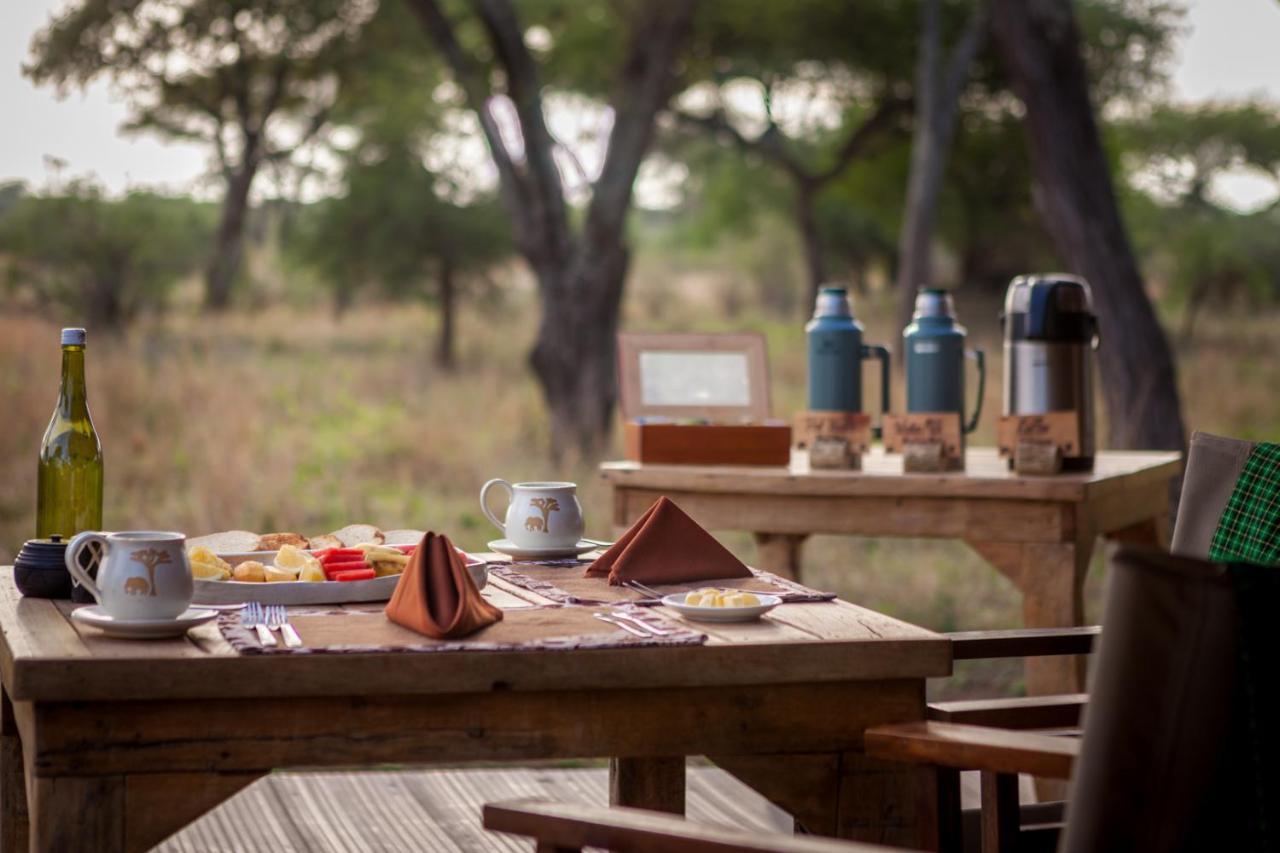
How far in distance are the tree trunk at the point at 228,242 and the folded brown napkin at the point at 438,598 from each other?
36.5ft

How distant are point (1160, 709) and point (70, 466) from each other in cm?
144

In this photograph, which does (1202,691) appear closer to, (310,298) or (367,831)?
(367,831)

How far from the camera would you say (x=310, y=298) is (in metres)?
15.2

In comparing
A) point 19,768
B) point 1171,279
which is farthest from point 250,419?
point 1171,279

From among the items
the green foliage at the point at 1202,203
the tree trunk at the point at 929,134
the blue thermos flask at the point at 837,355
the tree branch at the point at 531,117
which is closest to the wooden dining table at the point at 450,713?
the blue thermos flask at the point at 837,355

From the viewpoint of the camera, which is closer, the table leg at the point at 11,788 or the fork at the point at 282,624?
the fork at the point at 282,624

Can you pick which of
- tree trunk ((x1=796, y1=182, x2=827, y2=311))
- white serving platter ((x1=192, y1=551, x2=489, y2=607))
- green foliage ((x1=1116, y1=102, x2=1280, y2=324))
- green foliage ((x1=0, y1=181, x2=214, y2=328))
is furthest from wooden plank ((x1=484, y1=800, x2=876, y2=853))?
green foliage ((x1=1116, y1=102, x2=1280, y2=324))

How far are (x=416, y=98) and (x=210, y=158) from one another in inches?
82.3

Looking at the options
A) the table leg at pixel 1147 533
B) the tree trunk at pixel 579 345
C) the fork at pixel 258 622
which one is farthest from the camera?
the tree trunk at pixel 579 345

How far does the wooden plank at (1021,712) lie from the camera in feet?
6.57

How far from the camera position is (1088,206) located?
18.5ft

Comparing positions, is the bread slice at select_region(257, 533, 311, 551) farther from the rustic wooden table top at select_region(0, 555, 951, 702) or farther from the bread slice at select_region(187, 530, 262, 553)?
Result: the rustic wooden table top at select_region(0, 555, 951, 702)

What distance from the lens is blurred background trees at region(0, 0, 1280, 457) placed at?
7832mm

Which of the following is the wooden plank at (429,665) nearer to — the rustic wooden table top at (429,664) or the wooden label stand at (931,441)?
the rustic wooden table top at (429,664)
